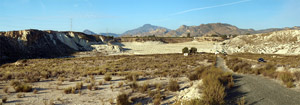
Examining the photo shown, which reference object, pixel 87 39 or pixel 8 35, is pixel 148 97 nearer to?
pixel 8 35

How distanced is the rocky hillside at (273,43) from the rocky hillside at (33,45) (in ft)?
199

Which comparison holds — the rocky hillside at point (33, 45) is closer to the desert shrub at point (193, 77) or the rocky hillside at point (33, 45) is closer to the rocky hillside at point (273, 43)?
the desert shrub at point (193, 77)

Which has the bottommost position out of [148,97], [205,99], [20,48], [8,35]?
[148,97]

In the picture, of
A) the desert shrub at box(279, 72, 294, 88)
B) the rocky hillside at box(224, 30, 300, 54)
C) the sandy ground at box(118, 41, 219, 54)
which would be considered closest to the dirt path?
the desert shrub at box(279, 72, 294, 88)

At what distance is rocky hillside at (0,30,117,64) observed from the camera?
42656 mm

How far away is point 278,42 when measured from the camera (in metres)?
53.2

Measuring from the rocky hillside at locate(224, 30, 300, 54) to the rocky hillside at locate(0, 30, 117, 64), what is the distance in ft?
199

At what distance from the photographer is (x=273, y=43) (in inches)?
2114

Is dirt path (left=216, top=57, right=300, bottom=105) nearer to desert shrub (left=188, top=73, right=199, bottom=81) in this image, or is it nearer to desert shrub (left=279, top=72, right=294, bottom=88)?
desert shrub (left=279, top=72, right=294, bottom=88)

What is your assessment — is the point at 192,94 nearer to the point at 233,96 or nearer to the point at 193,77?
the point at 233,96

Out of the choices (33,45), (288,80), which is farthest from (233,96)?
(33,45)

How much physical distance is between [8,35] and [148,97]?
5630cm

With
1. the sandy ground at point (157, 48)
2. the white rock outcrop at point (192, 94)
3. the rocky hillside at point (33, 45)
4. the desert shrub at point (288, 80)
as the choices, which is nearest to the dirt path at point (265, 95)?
the desert shrub at point (288, 80)

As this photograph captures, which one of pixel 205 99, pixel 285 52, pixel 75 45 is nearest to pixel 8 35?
pixel 75 45
